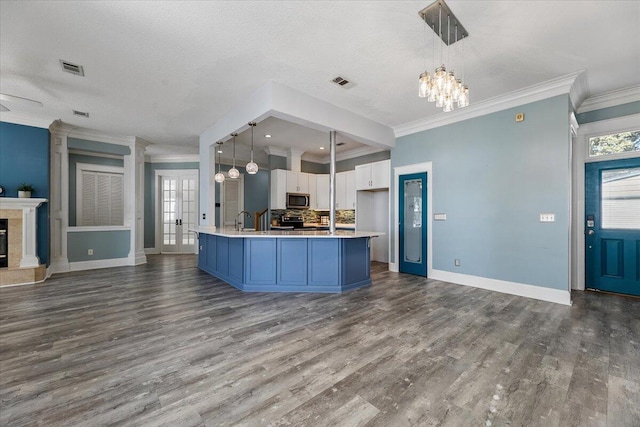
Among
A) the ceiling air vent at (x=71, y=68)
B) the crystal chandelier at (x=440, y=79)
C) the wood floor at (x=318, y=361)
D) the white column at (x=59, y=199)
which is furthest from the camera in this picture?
the white column at (x=59, y=199)

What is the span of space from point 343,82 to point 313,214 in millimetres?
4869

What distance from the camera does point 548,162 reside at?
381 centimetres

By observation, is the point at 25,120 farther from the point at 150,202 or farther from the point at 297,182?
the point at 297,182

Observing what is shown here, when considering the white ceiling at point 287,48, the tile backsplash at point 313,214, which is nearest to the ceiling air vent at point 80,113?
the white ceiling at point 287,48

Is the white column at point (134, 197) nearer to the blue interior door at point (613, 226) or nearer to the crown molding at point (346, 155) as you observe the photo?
the crown molding at point (346, 155)

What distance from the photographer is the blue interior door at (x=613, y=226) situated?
3.96 metres

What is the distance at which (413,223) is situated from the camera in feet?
18.0

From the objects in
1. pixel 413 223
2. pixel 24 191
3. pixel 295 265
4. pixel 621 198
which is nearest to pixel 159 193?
pixel 24 191

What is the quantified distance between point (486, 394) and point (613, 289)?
4020 mm

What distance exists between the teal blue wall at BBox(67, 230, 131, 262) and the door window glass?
926cm

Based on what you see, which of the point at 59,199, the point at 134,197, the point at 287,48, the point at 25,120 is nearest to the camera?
the point at 287,48

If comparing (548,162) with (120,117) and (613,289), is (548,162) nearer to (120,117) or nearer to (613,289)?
(613,289)

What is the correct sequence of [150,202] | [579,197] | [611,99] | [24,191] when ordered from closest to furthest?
[611,99] → [579,197] → [24,191] → [150,202]

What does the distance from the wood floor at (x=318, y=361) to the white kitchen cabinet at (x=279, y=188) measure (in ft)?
11.8
